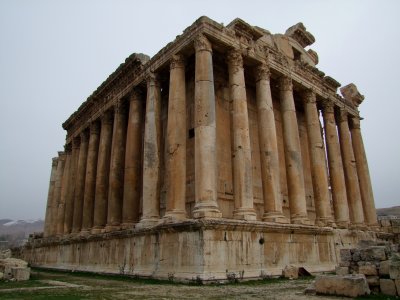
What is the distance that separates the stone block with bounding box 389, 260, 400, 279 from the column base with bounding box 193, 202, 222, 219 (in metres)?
5.55

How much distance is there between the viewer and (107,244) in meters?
16.7

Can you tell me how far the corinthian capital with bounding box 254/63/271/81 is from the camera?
55.8 ft

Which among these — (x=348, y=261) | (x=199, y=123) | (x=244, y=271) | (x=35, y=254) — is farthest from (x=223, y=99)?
(x=35, y=254)

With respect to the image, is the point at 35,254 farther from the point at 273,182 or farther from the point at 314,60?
the point at 314,60

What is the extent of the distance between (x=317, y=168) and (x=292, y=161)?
2.34 metres

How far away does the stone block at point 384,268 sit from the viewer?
7797mm

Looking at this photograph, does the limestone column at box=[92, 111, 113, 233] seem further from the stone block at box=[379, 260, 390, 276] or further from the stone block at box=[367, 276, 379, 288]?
the stone block at box=[379, 260, 390, 276]

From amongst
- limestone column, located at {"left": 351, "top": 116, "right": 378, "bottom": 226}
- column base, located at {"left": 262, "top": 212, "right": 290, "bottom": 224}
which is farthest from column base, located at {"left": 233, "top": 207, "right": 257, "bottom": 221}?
limestone column, located at {"left": 351, "top": 116, "right": 378, "bottom": 226}

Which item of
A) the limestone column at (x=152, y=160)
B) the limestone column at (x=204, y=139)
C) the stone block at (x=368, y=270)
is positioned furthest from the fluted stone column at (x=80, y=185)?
the stone block at (x=368, y=270)

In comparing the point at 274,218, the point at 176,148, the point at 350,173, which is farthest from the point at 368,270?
the point at 350,173

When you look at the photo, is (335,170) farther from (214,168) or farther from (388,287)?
(388,287)

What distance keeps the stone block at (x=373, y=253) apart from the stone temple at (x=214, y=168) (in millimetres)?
4219

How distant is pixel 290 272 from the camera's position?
12.8m

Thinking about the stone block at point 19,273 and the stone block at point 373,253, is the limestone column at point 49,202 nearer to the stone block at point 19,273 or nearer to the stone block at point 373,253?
the stone block at point 19,273
